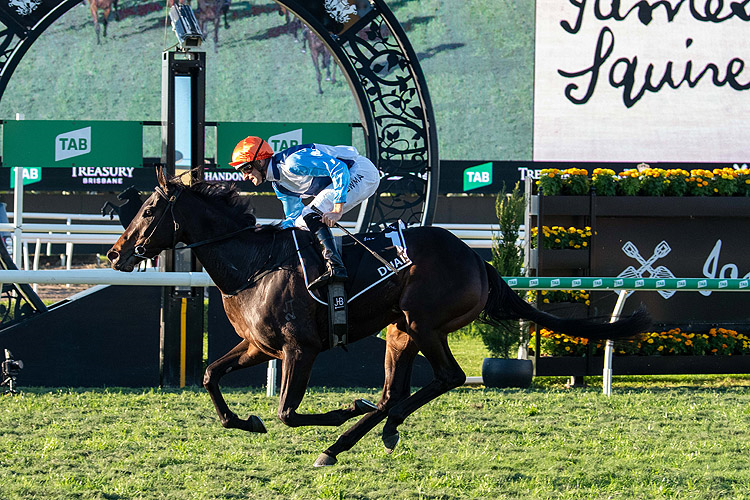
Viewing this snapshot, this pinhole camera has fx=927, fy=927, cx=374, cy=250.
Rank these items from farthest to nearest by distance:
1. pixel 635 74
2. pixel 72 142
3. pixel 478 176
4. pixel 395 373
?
pixel 635 74 → pixel 478 176 → pixel 72 142 → pixel 395 373

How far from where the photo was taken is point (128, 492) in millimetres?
3816

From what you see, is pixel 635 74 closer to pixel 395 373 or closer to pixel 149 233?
pixel 395 373

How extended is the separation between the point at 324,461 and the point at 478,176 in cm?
1396

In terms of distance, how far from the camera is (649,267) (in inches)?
283

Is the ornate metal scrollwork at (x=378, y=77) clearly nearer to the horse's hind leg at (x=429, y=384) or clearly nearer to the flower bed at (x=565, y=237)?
the flower bed at (x=565, y=237)

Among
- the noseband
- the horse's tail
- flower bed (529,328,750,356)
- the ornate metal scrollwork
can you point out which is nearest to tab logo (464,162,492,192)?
the ornate metal scrollwork

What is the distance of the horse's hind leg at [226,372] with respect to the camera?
4.45m

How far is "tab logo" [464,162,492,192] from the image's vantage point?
1774cm

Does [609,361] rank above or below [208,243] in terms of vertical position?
below

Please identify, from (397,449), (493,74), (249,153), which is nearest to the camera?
(249,153)

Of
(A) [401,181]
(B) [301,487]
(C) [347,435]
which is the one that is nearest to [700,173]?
(A) [401,181]

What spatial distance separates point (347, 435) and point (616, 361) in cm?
325

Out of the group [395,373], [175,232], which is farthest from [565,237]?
[175,232]

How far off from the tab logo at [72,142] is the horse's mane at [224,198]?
336 cm
